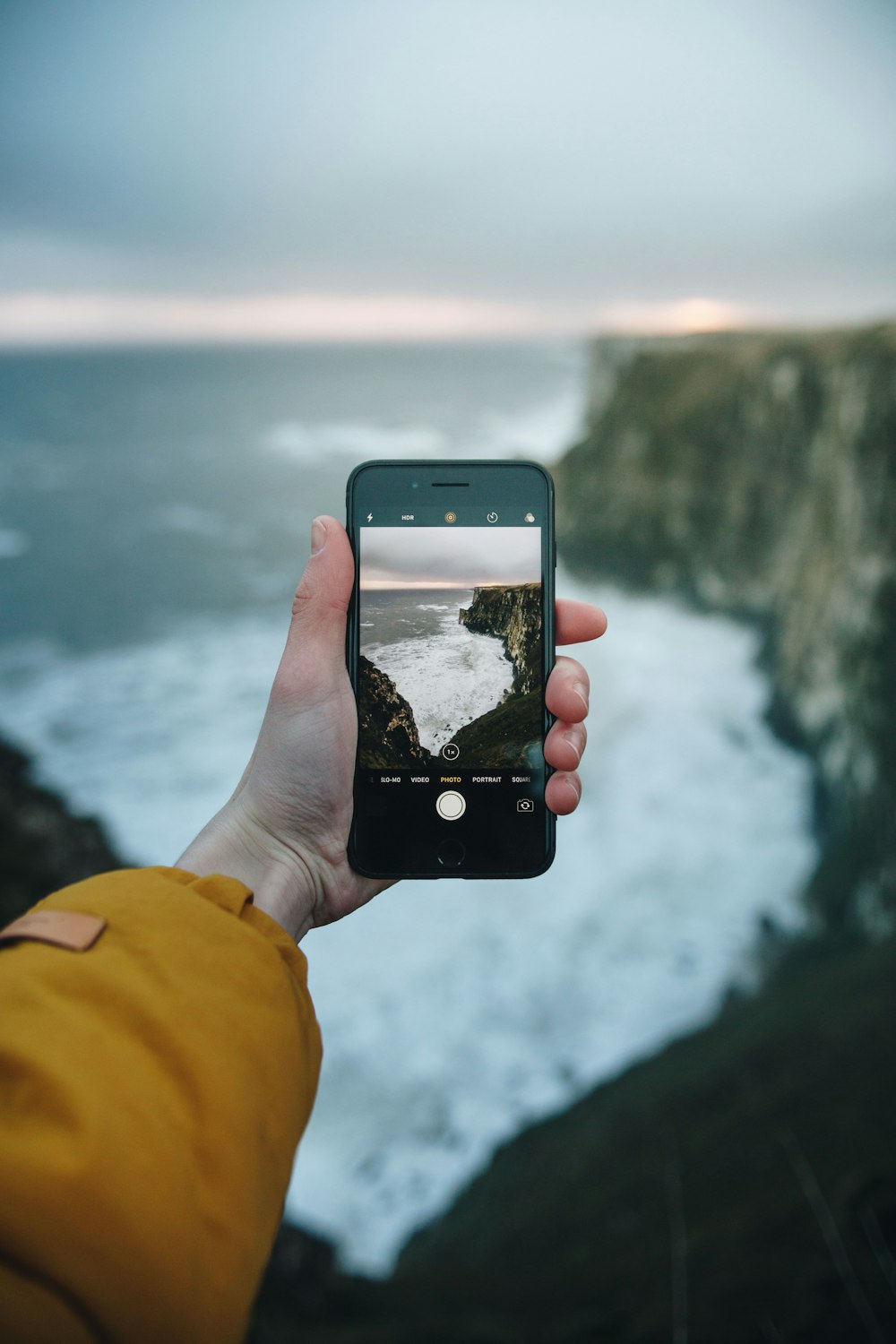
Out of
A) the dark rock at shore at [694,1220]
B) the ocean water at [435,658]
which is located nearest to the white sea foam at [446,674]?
the ocean water at [435,658]

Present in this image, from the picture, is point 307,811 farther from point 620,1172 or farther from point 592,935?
point 592,935

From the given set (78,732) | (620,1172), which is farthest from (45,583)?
(620,1172)

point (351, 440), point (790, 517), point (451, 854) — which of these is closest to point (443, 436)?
point (351, 440)

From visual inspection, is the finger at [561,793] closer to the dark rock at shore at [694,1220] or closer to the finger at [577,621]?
the finger at [577,621]

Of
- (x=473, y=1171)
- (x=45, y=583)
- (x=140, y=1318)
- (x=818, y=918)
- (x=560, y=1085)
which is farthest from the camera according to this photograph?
(x=45, y=583)

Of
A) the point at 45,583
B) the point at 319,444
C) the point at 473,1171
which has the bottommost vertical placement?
the point at 473,1171

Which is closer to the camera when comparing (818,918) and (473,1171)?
(473,1171)

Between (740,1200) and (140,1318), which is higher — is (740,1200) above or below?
below
